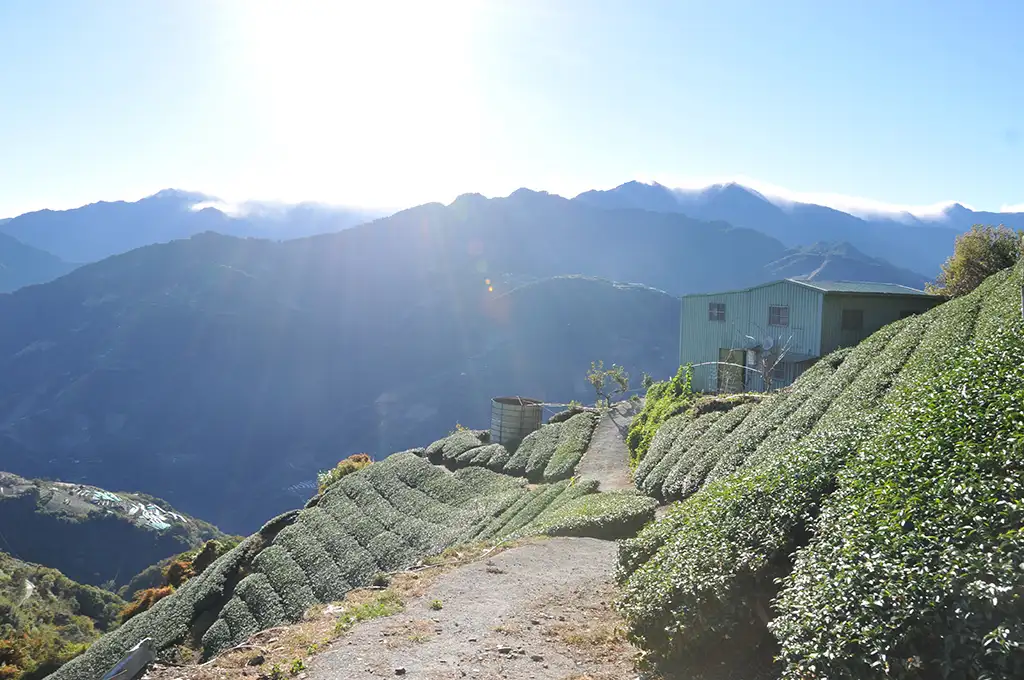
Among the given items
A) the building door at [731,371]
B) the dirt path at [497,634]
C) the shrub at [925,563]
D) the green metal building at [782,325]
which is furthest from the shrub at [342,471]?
the shrub at [925,563]

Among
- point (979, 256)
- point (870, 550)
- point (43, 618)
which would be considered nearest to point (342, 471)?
point (43, 618)

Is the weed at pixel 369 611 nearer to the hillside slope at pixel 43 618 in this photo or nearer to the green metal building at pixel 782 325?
the green metal building at pixel 782 325

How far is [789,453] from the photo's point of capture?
35.2ft

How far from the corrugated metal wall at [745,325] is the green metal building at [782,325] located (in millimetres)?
51

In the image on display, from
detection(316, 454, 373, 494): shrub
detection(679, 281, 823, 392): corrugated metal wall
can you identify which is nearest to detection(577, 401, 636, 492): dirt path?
detection(679, 281, 823, 392): corrugated metal wall

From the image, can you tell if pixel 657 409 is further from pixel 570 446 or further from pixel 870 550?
pixel 870 550

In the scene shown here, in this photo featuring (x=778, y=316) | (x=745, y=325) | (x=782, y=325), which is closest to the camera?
(x=782, y=325)

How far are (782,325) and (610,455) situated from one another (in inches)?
498

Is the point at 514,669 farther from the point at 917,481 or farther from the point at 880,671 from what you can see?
the point at 917,481

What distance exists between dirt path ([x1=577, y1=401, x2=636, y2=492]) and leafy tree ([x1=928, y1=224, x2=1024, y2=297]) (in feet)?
58.0

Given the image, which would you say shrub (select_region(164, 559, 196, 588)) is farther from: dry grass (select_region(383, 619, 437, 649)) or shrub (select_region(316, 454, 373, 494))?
dry grass (select_region(383, 619, 437, 649))

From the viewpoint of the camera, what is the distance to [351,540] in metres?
26.4

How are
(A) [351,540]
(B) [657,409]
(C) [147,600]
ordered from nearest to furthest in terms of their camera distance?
(A) [351,540] → (C) [147,600] → (B) [657,409]

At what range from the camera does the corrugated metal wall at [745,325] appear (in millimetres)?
33562
